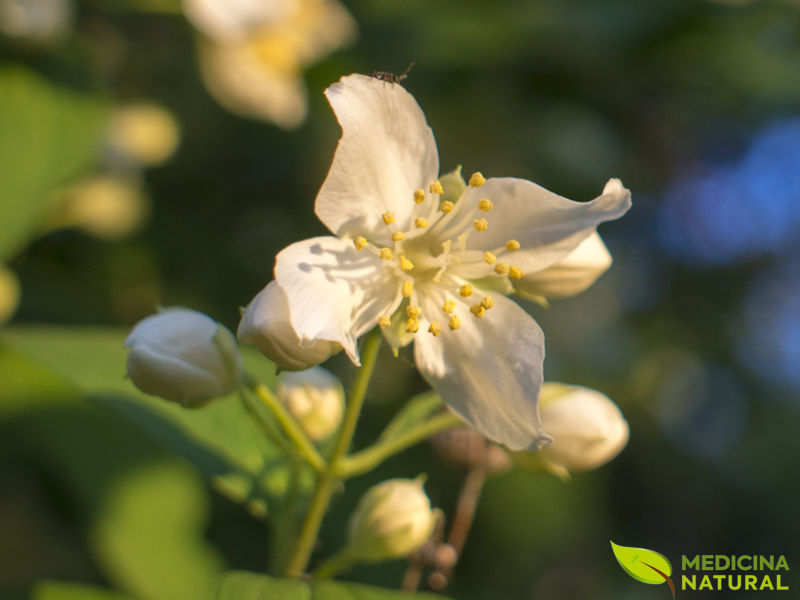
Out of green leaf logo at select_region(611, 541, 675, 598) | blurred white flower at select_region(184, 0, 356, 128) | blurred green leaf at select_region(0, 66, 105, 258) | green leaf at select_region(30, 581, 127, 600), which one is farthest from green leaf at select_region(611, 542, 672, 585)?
blurred white flower at select_region(184, 0, 356, 128)

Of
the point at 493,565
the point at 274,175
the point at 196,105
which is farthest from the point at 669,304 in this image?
the point at 196,105

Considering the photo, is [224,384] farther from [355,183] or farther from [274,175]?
[274,175]

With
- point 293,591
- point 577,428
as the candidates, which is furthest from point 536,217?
point 293,591

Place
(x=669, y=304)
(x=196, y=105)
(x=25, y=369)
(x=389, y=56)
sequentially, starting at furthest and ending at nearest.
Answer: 1. (x=669, y=304)
2. (x=196, y=105)
3. (x=389, y=56)
4. (x=25, y=369)

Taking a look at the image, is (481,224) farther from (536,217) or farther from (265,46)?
(265,46)

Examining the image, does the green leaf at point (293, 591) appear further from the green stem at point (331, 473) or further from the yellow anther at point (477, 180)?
the yellow anther at point (477, 180)

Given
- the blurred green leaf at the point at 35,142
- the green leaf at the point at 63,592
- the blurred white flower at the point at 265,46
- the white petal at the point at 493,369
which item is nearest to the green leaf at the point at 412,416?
the white petal at the point at 493,369
